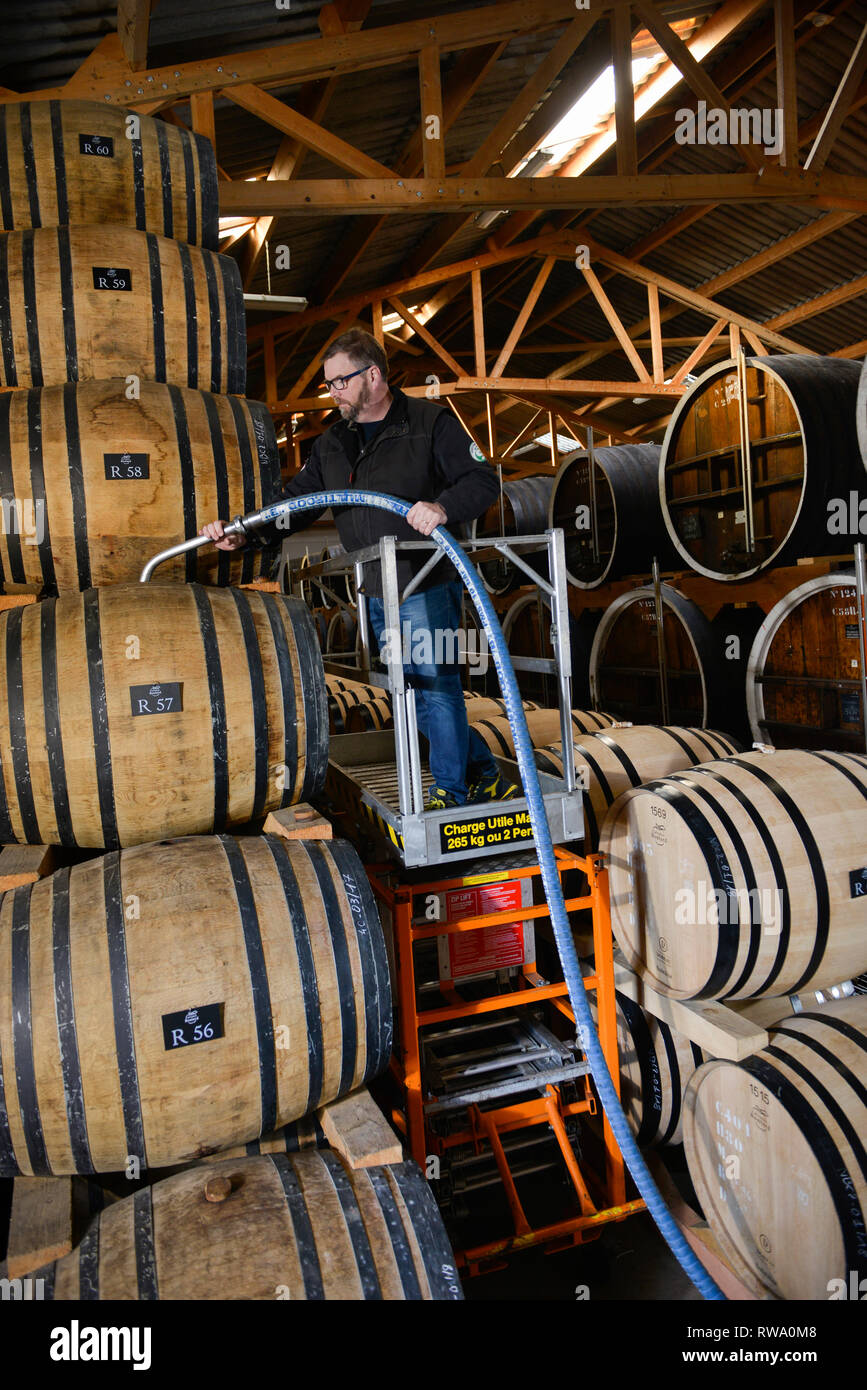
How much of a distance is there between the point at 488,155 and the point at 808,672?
4.08 m

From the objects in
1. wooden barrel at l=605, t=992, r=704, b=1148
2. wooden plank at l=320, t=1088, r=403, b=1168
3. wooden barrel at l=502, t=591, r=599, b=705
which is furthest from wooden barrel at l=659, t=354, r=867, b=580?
wooden plank at l=320, t=1088, r=403, b=1168

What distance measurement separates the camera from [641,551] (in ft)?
23.4

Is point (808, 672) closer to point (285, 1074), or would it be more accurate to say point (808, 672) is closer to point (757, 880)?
point (757, 880)

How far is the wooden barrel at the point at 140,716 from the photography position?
2.56 m

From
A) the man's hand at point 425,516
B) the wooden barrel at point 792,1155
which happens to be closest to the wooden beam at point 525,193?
the man's hand at point 425,516

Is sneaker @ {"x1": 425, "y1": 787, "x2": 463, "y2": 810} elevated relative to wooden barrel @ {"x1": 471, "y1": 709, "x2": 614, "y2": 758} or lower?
lower

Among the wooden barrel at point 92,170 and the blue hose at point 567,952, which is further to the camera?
the wooden barrel at point 92,170

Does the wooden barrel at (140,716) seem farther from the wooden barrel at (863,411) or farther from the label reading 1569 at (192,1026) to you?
the wooden barrel at (863,411)

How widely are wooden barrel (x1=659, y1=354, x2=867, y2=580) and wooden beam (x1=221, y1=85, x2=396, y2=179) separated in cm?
269

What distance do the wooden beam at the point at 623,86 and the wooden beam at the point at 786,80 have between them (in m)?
1.13

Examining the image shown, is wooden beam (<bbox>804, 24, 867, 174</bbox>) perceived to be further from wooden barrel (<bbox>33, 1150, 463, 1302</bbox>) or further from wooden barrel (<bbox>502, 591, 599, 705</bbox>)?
wooden barrel (<bbox>33, 1150, 463, 1302</bbox>)

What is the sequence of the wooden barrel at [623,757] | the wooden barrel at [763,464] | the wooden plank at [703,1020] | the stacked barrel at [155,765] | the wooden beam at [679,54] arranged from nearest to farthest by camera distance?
the stacked barrel at [155,765] → the wooden plank at [703,1020] → the wooden barrel at [623,757] → the wooden barrel at [763,464] → the wooden beam at [679,54]

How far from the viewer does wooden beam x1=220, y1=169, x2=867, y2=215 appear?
17.7 feet
